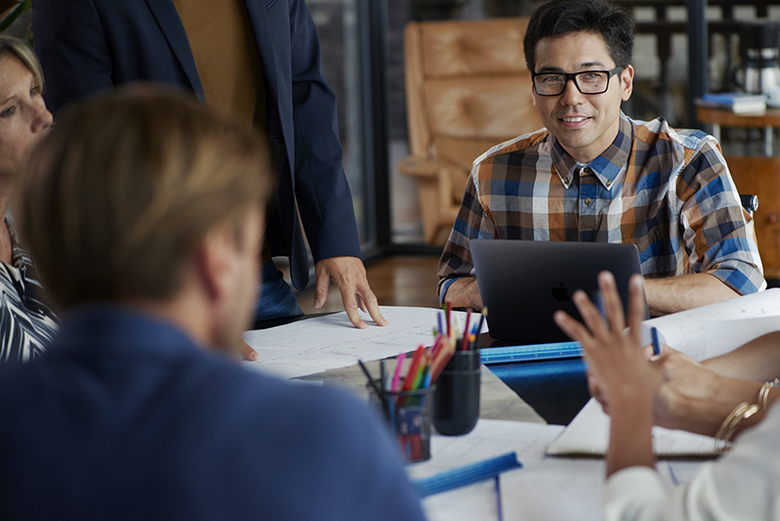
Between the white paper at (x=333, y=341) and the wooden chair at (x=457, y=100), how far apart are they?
3418 millimetres

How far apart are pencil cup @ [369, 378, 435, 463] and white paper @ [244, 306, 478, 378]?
384 millimetres

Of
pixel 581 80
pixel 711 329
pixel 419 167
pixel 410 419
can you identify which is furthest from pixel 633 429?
pixel 419 167

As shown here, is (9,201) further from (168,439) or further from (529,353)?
(168,439)

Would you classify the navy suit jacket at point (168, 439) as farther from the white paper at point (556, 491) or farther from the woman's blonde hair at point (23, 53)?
the woman's blonde hair at point (23, 53)

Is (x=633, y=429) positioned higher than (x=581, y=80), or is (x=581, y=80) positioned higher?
(x=581, y=80)

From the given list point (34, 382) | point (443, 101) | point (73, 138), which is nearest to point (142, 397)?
point (34, 382)

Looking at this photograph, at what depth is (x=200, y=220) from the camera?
0.53 m

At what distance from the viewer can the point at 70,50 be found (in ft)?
5.05

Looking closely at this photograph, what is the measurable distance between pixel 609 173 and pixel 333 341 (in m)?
0.83

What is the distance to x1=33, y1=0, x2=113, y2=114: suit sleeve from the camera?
1535mm

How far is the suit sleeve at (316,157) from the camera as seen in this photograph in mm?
1733

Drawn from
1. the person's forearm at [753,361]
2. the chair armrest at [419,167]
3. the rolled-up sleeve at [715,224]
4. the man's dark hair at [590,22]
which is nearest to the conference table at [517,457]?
the person's forearm at [753,361]

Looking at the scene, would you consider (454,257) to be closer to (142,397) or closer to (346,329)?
(346,329)

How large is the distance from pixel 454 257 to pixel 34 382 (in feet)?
4.72
